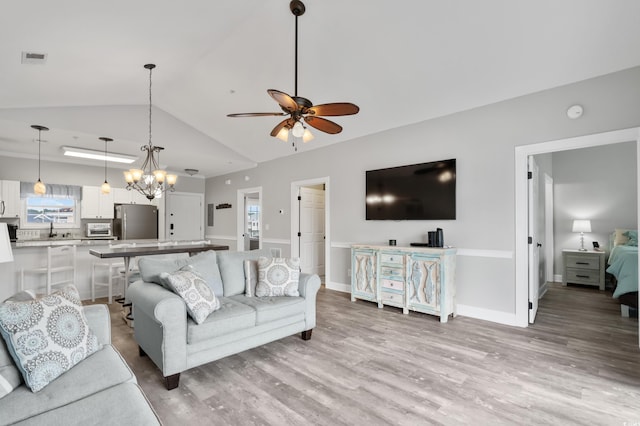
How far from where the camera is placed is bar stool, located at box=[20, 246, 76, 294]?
4266 mm

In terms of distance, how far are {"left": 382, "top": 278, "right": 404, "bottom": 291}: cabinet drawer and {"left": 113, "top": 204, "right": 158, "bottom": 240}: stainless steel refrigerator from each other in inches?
230

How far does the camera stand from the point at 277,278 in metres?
3.27

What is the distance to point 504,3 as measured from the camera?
2693mm

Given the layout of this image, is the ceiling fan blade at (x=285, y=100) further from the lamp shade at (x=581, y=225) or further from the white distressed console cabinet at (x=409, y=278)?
the lamp shade at (x=581, y=225)

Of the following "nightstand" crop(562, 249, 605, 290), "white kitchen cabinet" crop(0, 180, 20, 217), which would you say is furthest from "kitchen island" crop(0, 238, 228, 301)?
"nightstand" crop(562, 249, 605, 290)

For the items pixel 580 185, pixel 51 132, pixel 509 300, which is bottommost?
pixel 509 300

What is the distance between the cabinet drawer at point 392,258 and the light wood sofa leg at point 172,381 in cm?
296

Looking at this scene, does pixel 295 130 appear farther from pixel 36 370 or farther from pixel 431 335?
pixel 431 335

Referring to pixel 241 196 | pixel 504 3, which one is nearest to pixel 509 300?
pixel 504 3

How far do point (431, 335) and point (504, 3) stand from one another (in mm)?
3304

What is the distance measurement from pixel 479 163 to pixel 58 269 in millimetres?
5954

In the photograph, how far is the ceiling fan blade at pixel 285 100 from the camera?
2.30 m

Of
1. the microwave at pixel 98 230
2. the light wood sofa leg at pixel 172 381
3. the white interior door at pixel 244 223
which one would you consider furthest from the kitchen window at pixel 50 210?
the light wood sofa leg at pixel 172 381

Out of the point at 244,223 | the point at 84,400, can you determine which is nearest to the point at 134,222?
the point at 244,223
